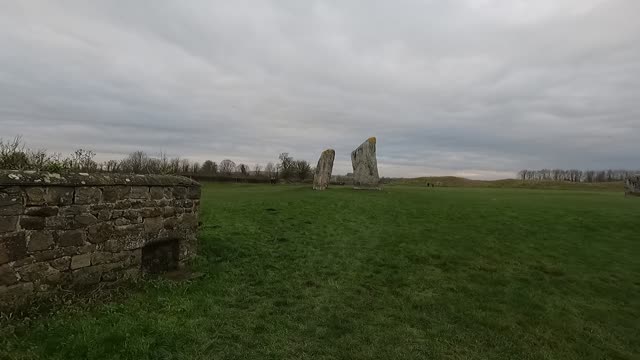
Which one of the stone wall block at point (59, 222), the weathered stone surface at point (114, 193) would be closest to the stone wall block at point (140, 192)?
the weathered stone surface at point (114, 193)

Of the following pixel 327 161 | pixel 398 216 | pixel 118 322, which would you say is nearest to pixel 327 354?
pixel 118 322

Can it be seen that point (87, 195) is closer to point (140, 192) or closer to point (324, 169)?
point (140, 192)

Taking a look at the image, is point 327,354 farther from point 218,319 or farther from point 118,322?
point 118,322

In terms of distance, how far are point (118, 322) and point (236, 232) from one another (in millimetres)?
6353

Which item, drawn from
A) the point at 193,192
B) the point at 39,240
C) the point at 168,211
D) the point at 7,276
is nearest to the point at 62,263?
the point at 39,240

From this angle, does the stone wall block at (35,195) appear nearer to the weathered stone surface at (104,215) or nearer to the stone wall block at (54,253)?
the stone wall block at (54,253)

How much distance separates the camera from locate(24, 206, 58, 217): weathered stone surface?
535 cm

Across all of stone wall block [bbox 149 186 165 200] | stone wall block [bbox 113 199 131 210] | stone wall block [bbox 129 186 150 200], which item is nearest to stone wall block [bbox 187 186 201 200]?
stone wall block [bbox 149 186 165 200]

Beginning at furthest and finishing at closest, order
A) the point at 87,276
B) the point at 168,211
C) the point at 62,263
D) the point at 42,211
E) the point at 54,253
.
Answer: the point at 168,211
the point at 87,276
the point at 62,263
the point at 54,253
the point at 42,211

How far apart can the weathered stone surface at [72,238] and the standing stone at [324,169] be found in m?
18.9

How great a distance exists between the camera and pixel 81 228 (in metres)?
6.09

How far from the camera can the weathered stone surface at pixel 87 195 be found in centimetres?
602

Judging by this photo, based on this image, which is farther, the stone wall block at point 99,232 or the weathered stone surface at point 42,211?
the stone wall block at point 99,232

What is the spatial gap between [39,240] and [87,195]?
960mm
